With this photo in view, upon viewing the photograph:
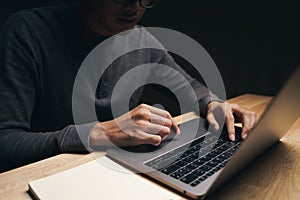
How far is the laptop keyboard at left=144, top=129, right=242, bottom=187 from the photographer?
1.71 ft

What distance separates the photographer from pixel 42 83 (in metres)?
0.94

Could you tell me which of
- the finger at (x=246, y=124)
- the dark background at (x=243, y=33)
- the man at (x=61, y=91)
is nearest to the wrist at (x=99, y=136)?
the man at (x=61, y=91)

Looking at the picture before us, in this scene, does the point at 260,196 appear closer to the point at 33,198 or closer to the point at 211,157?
the point at 211,157

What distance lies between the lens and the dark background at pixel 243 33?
1.50 m

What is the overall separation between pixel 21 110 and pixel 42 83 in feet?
0.52

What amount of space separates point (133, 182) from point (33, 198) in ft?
0.57

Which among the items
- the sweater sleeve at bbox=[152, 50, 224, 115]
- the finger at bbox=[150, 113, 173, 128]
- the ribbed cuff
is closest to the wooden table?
the ribbed cuff

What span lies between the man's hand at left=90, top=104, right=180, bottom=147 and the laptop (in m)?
0.02

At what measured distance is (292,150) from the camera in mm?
697

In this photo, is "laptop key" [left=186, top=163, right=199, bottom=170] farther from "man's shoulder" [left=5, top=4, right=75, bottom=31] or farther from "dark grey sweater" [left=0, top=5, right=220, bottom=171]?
"man's shoulder" [left=5, top=4, right=75, bottom=31]

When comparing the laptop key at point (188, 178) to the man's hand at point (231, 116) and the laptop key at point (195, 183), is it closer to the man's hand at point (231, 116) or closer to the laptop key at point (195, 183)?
the laptop key at point (195, 183)

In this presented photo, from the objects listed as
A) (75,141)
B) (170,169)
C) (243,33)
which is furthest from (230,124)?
(243,33)

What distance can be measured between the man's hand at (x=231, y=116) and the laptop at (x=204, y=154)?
0.03 m

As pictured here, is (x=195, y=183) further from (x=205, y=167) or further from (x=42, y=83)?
(x=42, y=83)
